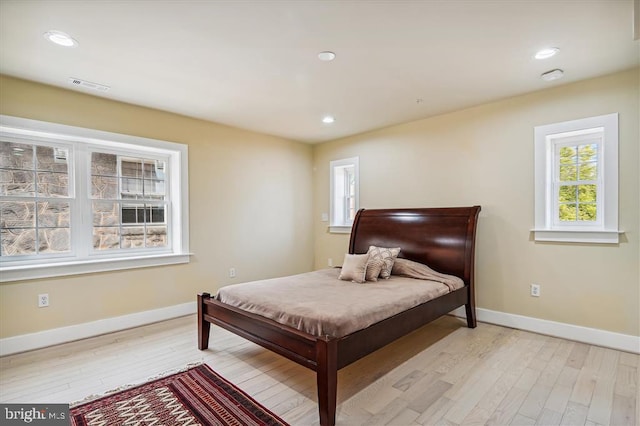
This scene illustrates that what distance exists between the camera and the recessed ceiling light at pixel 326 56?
8.03 ft

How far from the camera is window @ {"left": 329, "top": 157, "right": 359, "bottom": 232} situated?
5199 mm

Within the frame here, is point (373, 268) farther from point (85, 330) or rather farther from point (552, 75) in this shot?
point (85, 330)

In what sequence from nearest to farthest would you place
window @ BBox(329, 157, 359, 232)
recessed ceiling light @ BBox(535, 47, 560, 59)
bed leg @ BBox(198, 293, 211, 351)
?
recessed ceiling light @ BBox(535, 47, 560, 59), bed leg @ BBox(198, 293, 211, 351), window @ BBox(329, 157, 359, 232)

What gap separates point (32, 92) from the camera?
2953 millimetres

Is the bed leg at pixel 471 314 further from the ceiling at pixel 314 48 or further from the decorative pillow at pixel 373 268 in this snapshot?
the ceiling at pixel 314 48

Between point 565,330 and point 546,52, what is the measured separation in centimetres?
257

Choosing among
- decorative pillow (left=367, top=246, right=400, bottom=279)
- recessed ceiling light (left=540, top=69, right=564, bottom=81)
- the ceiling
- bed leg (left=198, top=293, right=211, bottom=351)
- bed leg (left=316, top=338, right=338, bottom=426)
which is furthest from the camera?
decorative pillow (left=367, top=246, right=400, bottom=279)

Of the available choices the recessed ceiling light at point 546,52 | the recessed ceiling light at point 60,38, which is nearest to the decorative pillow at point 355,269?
the recessed ceiling light at point 546,52

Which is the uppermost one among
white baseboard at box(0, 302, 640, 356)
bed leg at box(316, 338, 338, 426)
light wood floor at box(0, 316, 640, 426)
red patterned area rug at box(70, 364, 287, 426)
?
bed leg at box(316, 338, 338, 426)

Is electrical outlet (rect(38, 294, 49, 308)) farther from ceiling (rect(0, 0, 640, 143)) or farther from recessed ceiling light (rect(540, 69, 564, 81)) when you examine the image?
recessed ceiling light (rect(540, 69, 564, 81))

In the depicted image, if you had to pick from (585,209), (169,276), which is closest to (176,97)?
(169,276)

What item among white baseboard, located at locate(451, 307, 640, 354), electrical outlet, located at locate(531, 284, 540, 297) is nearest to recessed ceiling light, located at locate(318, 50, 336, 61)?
electrical outlet, located at locate(531, 284, 540, 297)

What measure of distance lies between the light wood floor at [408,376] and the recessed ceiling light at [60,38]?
2484 mm

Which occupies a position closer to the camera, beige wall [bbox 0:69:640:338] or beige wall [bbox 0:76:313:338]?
beige wall [bbox 0:69:640:338]
